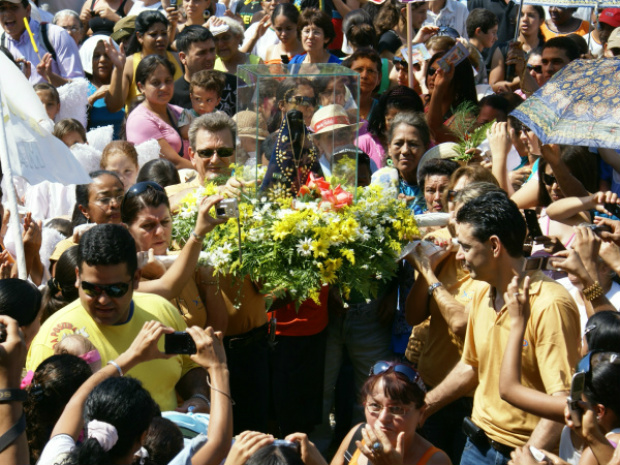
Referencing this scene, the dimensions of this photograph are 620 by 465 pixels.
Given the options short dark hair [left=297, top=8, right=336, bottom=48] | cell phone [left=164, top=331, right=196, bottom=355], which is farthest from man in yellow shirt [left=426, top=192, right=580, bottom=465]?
short dark hair [left=297, top=8, right=336, bottom=48]

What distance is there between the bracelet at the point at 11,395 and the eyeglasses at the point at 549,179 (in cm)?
Result: 365

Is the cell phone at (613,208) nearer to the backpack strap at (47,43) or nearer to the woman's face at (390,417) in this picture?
the woman's face at (390,417)

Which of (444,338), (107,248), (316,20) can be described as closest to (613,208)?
(444,338)

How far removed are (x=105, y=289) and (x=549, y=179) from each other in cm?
297

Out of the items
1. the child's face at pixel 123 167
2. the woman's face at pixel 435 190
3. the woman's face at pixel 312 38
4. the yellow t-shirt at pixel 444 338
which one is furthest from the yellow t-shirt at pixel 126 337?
the woman's face at pixel 312 38

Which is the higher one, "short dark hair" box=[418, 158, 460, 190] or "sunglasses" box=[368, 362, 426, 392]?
"short dark hair" box=[418, 158, 460, 190]

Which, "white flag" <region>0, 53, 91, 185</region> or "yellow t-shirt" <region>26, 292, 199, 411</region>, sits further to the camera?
"white flag" <region>0, 53, 91, 185</region>

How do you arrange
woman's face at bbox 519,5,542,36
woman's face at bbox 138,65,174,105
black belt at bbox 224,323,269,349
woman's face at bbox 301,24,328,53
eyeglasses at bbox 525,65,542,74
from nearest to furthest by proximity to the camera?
1. black belt at bbox 224,323,269,349
2. eyeglasses at bbox 525,65,542,74
3. woman's face at bbox 138,65,174,105
4. woman's face at bbox 301,24,328,53
5. woman's face at bbox 519,5,542,36

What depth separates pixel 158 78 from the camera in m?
8.81

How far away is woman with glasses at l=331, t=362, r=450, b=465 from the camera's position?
→ 14.4ft

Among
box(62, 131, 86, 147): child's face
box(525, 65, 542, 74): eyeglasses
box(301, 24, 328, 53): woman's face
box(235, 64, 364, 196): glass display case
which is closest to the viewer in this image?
box(235, 64, 364, 196): glass display case

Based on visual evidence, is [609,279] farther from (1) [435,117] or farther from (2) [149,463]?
(1) [435,117]

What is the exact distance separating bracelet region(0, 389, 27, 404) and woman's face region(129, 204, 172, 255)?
6.76 feet

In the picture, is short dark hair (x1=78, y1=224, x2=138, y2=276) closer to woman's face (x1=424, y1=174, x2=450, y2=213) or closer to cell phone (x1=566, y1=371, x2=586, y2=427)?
cell phone (x1=566, y1=371, x2=586, y2=427)
